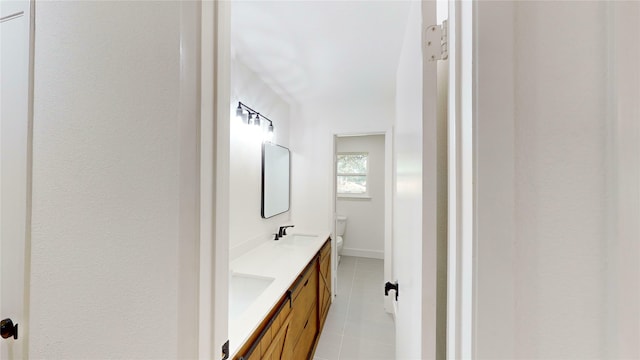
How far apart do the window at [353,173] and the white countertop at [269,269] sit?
197cm

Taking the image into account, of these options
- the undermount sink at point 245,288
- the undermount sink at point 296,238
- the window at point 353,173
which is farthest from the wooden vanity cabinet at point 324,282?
the window at point 353,173

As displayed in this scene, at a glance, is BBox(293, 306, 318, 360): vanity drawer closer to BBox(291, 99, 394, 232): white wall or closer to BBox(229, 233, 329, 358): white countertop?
BBox(229, 233, 329, 358): white countertop

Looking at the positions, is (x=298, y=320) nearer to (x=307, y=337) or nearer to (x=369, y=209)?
(x=307, y=337)

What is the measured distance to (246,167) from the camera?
6.40 ft

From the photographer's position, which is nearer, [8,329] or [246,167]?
[8,329]

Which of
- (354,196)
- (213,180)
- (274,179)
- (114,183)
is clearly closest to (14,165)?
(114,183)

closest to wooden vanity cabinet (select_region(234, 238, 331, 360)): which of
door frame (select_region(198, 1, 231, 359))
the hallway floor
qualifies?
the hallway floor

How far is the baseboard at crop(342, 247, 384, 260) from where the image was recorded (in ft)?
13.8

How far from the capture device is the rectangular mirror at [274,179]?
2.19 meters

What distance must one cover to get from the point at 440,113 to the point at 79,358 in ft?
3.92

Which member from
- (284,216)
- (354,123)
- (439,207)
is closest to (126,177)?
(439,207)

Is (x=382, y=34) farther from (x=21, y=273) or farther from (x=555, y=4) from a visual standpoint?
(x=21, y=273)

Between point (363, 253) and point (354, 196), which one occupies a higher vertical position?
point (354, 196)

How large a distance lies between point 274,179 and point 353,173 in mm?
2293
